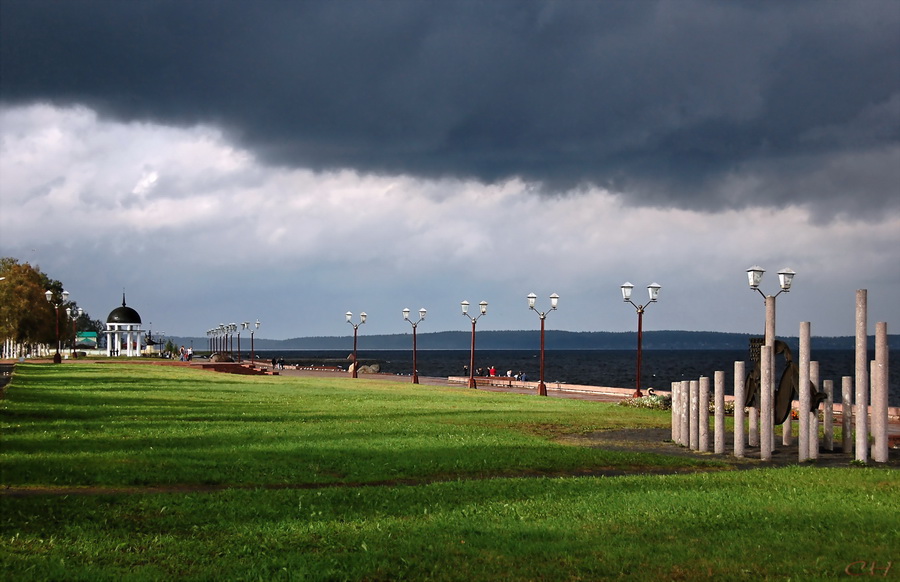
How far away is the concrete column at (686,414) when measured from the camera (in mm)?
21219

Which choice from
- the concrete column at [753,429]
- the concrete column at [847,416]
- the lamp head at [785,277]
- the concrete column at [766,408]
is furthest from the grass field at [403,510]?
the lamp head at [785,277]

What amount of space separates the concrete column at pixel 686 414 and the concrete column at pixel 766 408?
2011 mm

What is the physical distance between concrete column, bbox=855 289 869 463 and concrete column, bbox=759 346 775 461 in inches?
71.8

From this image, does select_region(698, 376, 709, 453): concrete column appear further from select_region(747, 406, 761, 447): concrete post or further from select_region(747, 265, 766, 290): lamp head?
select_region(747, 265, 766, 290): lamp head

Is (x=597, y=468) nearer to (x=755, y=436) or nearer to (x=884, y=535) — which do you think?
(x=755, y=436)

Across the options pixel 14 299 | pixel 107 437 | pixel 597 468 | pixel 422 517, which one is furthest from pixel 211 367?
pixel 422 517

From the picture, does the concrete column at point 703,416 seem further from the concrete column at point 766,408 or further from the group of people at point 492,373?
the group of people at point 492,373

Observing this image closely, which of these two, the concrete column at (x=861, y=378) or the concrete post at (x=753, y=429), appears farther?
the concrete post at (x=753, y=429)

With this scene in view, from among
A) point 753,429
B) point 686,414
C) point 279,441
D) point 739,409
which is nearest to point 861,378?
point 739,409

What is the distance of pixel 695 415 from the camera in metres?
21.0

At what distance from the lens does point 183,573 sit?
8688mm

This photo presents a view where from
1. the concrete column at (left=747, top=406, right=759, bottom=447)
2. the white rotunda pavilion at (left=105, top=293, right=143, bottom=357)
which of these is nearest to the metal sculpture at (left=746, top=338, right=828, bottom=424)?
the concrete column at (left=747, top=406, right=759, bottom=447)

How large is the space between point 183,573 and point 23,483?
236 inches

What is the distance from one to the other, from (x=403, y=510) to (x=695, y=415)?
36.6ft
